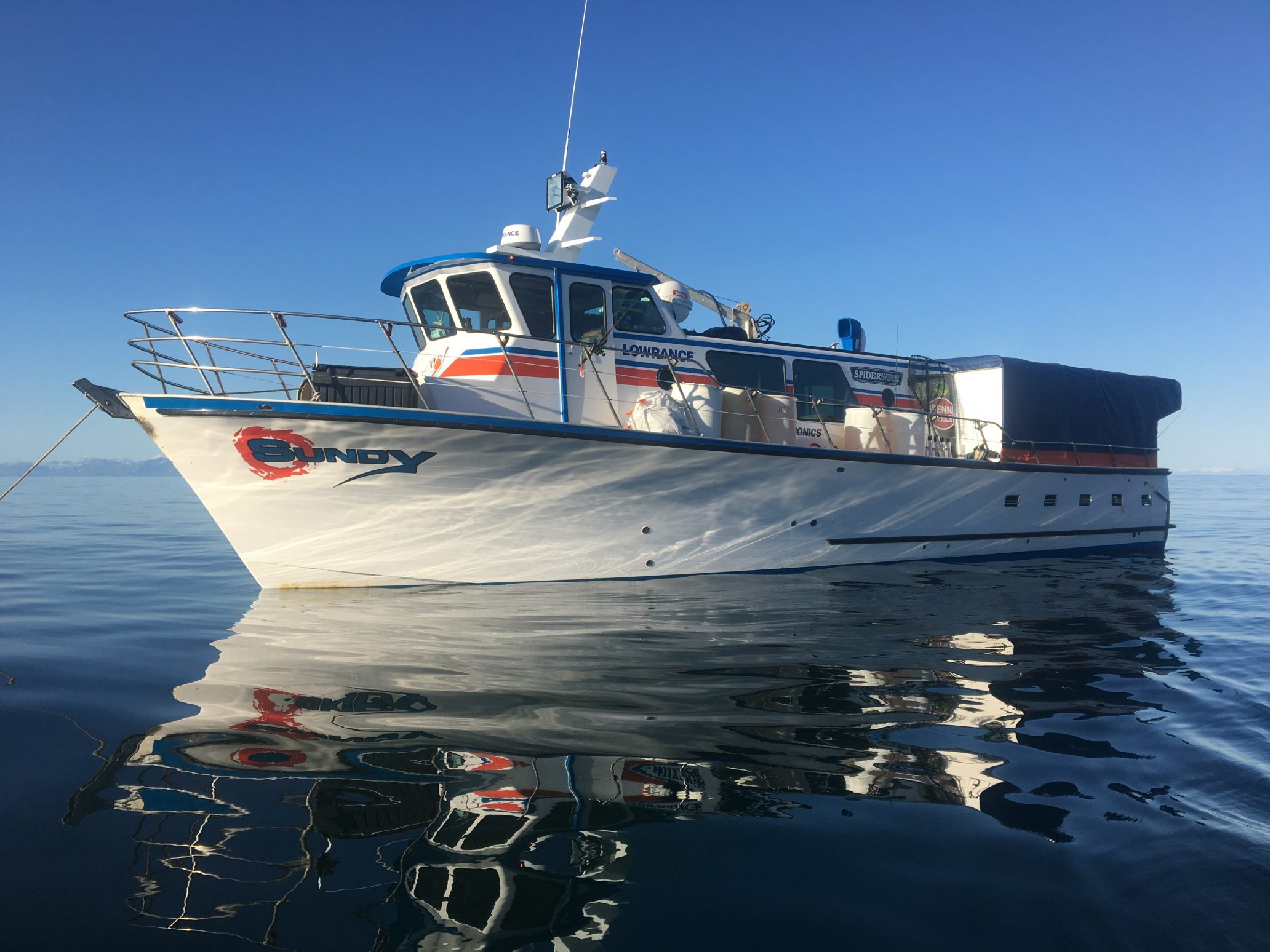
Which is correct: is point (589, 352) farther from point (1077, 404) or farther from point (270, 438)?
point (1077, 404)

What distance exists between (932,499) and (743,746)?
7664 mm

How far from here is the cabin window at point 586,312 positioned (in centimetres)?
805

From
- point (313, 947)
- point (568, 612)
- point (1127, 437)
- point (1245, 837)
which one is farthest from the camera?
point (1127, 437)

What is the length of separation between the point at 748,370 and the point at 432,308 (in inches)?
165

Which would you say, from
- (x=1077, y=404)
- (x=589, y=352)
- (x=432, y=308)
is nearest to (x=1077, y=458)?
(x=1077, y=404)

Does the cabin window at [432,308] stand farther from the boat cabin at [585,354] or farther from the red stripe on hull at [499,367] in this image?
the red stripe on hull at [499,367]

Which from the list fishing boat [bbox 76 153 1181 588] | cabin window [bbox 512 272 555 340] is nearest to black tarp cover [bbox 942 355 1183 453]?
fishing boat [bbox 76 153 1181 588]

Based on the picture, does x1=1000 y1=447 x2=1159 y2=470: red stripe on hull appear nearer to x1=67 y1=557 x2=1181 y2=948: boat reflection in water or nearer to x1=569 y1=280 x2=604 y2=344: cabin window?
x1=67 y1=557 x2=1181 y2=948: boat reflection in water

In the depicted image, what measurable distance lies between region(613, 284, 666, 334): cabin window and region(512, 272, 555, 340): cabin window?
78 centimetres

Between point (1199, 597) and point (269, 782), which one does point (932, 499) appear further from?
point (269, 782)

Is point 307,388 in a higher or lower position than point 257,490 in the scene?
higher

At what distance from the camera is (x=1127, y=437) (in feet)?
40.3

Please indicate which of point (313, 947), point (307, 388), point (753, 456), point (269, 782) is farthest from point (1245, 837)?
point (307, 388)

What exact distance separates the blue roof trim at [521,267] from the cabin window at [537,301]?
0.14 meters
